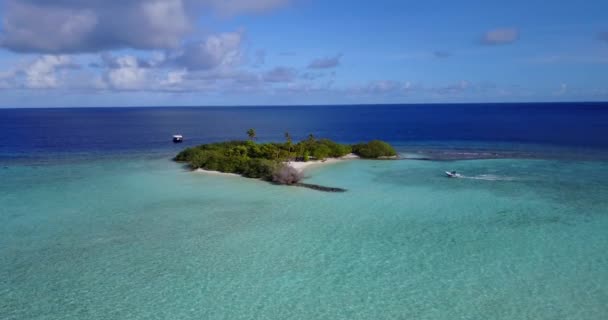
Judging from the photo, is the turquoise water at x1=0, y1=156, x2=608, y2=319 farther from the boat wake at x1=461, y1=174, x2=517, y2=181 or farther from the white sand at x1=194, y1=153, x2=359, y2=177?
the white sand at x1=194, y1=153, x2=359, y2=177

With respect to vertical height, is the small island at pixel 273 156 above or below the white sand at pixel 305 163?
above

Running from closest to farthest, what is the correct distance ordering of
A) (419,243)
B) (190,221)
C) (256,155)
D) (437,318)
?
(437,318) < (419,243) < (190,221) < (256,155)

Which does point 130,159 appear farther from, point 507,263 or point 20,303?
point 507,263

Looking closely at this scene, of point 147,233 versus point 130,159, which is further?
point 130,159

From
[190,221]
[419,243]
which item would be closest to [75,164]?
[190,221]

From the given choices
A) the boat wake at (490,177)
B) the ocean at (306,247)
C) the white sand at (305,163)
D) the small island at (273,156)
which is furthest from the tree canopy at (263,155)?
the boat wake at (490,177)

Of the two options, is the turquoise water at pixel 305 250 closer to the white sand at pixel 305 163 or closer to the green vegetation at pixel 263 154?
the green vegetation at pixel 263 154

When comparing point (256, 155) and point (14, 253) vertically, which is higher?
point (256, 155)
